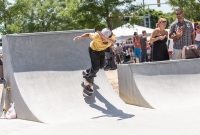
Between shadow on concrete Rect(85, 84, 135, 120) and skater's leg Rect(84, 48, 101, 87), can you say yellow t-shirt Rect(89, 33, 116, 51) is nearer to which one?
skater's leg Rect(84, 48, 101, 87)

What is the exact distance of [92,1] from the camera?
2605cm

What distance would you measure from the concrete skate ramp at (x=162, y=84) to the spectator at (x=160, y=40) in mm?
634

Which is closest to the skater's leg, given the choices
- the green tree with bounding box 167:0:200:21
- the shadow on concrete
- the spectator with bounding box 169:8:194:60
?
the shadow on concrete

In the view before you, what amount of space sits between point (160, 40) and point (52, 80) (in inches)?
106

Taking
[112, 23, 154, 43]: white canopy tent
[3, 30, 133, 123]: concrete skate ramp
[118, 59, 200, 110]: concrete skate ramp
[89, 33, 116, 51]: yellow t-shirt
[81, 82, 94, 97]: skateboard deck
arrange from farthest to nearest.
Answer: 1. [112, 23, 154, 43]: white canopy tent
2. [118, 59, 200, 110]: concrete skate ramp
3. [81, 82, 94, 97]: skateboard deck
4. [89, 33, 116, 51]: yellow t-shirt
5. [3, 30, 133, 123]: concrete skate ramp

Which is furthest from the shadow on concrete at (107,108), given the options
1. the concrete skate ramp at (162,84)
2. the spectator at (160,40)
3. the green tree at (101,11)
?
the green tree at (101,11)

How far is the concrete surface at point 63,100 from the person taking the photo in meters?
7.18

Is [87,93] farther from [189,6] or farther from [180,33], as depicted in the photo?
[189,6]

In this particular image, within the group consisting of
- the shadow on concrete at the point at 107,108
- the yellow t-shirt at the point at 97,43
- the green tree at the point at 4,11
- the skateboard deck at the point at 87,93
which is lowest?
the shadow on concrete at the point at 107,108

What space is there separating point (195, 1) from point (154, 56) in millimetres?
21478

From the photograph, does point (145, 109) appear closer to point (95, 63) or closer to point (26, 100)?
point (95, 63)

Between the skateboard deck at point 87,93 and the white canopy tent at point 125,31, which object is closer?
the skateboard deck at point 87,93

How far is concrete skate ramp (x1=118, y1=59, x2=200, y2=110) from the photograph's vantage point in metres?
9.07

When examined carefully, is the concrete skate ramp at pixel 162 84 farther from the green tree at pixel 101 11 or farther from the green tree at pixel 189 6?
the green tree at pixel 189 6
